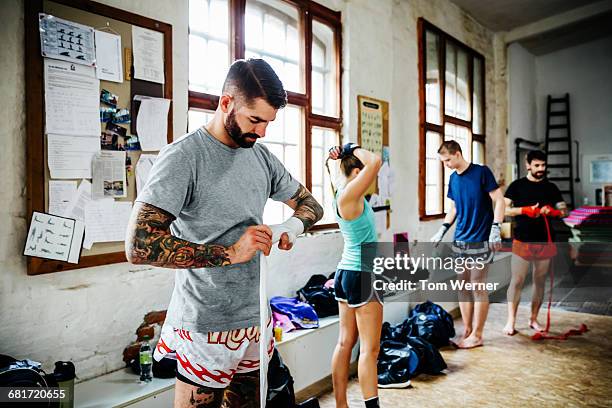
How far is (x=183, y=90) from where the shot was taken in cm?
272

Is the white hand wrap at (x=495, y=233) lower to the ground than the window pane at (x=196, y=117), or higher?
lower

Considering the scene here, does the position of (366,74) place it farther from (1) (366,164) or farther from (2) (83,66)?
(2) (83,66)

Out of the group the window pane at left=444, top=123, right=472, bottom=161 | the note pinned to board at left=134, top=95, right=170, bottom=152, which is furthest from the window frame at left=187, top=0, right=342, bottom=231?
the window pane at left=444, top=123, right=472, bottom=161

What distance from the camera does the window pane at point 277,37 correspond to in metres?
3.33

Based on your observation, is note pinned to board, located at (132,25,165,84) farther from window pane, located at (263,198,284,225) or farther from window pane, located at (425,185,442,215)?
window pane, located at (425,185,442,215)

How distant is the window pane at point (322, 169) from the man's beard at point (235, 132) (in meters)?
2.45

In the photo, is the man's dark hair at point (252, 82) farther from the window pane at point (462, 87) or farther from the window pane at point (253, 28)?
the window pane at point (462, 87)

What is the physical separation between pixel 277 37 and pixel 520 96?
6.00m

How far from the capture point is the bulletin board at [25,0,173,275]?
204 centimetres

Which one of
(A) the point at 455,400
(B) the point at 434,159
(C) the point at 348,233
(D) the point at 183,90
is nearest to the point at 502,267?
(B) the point at 434,159

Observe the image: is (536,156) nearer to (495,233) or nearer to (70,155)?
(495,233)

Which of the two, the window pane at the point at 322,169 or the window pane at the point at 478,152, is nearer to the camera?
the window pane at the point at 322,169

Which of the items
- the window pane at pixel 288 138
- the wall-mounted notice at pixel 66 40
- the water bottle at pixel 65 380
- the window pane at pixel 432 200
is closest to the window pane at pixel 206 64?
the window pane at pixel 288 138

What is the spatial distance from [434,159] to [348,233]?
134 inches
